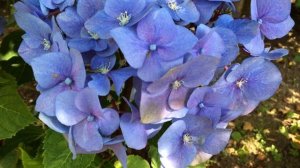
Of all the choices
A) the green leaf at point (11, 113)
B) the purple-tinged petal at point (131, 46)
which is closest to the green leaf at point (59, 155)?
the green leaf at point (11, 113)

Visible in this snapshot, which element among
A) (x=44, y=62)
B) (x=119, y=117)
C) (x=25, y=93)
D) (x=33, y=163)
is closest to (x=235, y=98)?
(x=119, y=117)

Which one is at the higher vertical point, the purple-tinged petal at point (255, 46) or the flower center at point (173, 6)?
the flower center at point (173, 6)

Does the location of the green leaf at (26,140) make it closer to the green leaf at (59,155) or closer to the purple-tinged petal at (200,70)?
the green leaf at (59,155)

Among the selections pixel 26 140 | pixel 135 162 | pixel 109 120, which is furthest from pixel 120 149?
pixel 26 140

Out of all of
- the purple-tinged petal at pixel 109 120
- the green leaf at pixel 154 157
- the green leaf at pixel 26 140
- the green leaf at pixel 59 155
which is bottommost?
the green leaf at pixel 26 140

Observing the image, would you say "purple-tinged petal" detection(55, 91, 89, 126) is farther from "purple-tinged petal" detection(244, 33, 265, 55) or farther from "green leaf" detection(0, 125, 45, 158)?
"green leaf" detection(0, 125, 45, 158)

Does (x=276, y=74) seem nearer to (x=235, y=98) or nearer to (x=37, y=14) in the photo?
(x=235, y=98)

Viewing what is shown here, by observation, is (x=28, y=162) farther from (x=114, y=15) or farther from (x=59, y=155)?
(x=114, y=15)
